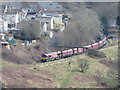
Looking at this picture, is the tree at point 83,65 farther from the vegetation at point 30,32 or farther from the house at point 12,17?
the house at point 12,17

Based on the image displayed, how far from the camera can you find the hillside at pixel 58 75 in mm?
12633

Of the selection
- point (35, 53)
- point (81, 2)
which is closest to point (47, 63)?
point (35, 53)

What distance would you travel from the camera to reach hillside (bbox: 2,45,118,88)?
41.4 ft

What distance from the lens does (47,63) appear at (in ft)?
52.3

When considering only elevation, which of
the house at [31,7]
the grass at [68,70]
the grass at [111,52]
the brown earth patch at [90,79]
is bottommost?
the brown earth patch at [90,79]

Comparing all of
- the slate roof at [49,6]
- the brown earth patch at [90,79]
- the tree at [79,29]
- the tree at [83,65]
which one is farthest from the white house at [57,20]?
the brown earth patch at [90,79]

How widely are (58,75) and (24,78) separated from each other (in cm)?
189

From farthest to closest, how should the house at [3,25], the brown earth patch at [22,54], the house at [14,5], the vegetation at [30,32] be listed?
the house at [14,5] → the house at [3,25] → the vegetation at [30,32] → the brown earth patch at [22,54]

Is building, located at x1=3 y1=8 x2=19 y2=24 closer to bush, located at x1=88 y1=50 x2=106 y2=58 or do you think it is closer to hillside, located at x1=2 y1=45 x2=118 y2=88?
bush, located at x1=88 y1=50 x2=106 y2=58

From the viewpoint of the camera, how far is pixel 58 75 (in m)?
14.1

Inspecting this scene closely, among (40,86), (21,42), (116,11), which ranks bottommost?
(40,86)

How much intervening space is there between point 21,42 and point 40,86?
6.57m

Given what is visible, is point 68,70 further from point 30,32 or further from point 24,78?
point 30,32

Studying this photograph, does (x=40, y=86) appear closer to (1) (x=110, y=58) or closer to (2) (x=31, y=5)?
(1) (x=110, y=58)
